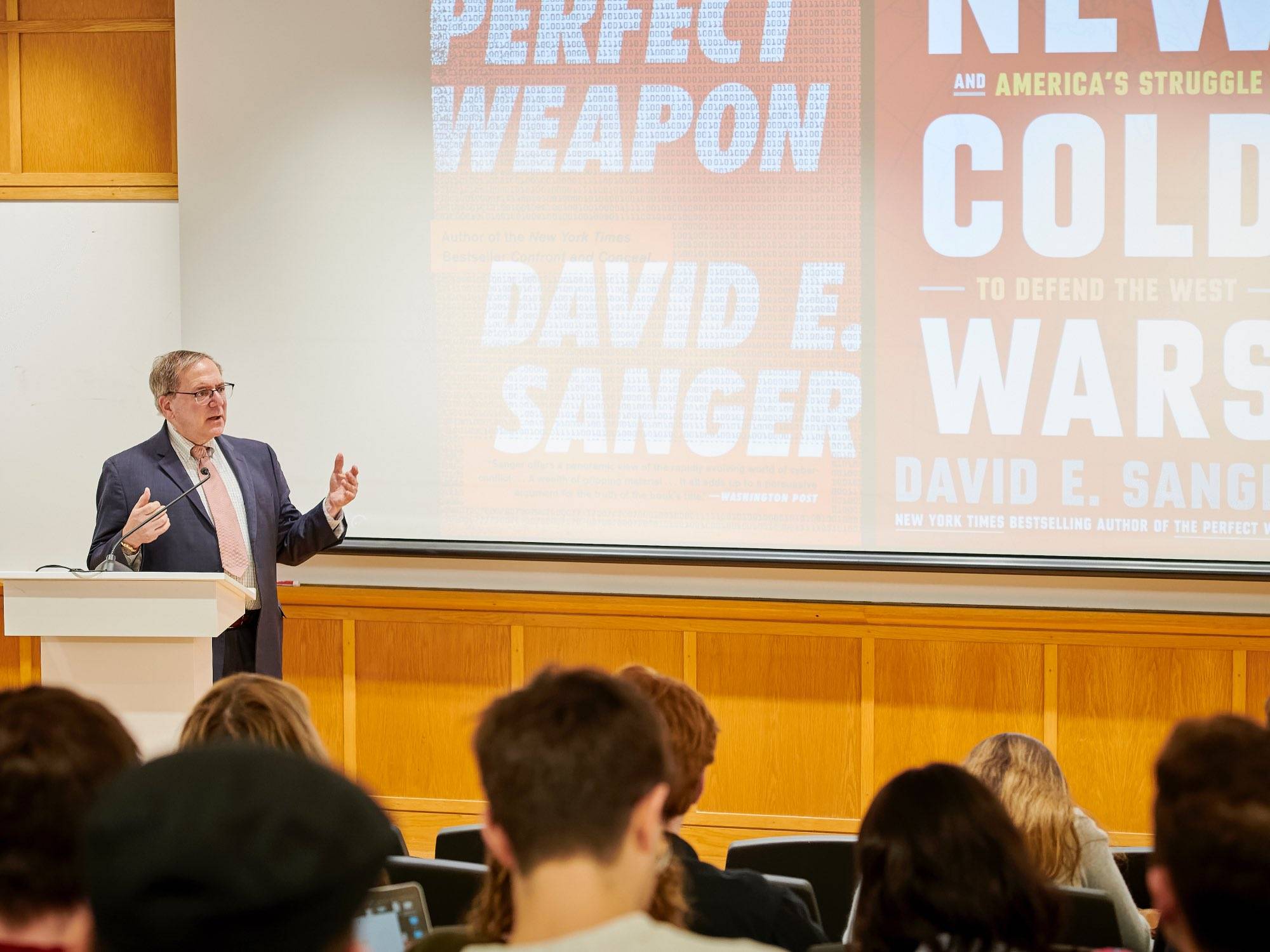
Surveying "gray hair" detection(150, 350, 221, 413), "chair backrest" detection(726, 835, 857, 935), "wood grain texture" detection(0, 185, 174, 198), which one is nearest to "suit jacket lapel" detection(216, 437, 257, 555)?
"gray hair" detection(150, 350, 221, 413)

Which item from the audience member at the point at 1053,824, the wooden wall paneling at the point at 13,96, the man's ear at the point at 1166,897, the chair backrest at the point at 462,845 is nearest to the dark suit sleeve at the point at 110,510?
the chair backrest at the point at 462,845

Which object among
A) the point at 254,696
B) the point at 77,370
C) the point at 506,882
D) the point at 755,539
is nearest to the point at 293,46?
the point at 77,370

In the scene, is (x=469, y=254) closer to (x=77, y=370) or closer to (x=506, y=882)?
(x=77, y=370)

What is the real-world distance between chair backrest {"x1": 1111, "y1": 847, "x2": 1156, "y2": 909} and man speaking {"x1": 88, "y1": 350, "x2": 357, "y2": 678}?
84.6 inches

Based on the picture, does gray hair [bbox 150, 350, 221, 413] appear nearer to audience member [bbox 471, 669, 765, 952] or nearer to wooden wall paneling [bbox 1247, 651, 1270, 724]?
audience member [bbox 471, 669, 765, 952]

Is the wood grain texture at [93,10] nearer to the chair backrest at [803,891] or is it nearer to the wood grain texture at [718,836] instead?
the wood grain texture at [718,836]

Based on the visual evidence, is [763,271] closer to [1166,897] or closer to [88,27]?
[88,27]

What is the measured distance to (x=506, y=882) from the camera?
64.0 inches

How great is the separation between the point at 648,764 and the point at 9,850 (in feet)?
1.91

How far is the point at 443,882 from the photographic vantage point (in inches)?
85.4

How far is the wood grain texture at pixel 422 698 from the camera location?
4.70 meters

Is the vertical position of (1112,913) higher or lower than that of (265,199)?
lower

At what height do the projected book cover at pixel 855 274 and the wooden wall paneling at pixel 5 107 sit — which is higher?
the wooden wall paneling at pixel 5 107

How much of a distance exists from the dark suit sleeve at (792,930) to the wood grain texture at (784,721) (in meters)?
2.55
